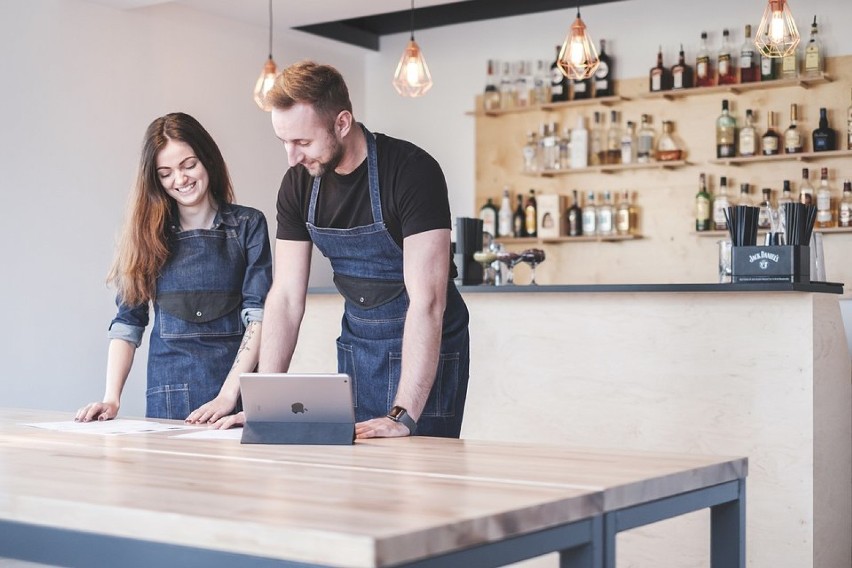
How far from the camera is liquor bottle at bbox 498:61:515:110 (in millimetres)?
6234

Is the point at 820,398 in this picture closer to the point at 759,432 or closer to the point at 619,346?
the point at 759,432

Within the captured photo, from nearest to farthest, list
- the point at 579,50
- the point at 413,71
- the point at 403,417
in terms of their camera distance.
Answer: the point at 403,417
the point at 579,50
the point at 413,71

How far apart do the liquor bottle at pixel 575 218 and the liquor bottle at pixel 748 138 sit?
3.11 ft

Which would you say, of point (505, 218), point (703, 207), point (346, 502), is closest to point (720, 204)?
point (703, 207)

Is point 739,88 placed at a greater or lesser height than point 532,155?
greater

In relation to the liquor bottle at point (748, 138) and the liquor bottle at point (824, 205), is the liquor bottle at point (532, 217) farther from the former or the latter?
the liquor bottle at point (824, 205)

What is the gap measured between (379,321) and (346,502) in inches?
49.9

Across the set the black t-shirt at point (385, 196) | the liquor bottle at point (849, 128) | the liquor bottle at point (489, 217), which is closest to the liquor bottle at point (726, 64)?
the liquor bottle at point (849, 128)

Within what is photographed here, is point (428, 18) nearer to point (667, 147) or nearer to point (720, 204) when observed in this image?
point (667, 147)

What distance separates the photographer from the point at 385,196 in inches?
92.0

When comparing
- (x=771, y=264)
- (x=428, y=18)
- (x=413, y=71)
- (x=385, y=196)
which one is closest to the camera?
(x=385, y=196)

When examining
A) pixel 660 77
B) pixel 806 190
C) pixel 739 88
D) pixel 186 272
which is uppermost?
pixel 660 77

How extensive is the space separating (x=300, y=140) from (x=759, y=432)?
1784 millimetres

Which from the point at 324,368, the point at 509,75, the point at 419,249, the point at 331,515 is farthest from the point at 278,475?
the point at 509,75
